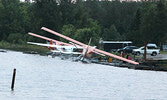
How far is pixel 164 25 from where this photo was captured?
88.4m

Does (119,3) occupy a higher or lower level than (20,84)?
higher

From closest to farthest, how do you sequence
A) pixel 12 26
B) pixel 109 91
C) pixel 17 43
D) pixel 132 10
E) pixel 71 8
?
pixel 109 91, pixel 17 43, pixel 12 26, pixel 71 8, pixel 132 10

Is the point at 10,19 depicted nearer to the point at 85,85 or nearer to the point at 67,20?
the point at 67,20

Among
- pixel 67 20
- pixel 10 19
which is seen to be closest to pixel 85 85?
pixel 10 19

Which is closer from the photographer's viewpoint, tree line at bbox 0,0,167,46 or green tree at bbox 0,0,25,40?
tree line at bbox 0,0,167,46

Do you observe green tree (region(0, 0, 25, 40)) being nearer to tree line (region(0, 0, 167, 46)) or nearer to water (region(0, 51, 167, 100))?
tree line (region(0, 0, 167, 46))

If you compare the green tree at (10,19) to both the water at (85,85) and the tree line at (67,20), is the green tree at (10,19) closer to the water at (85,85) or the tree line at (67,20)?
the tree line at (67,20)

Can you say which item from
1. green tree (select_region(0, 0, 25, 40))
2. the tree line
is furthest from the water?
green tree (select_region(0, 0, 25, 40))

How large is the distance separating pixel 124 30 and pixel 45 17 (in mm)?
22017

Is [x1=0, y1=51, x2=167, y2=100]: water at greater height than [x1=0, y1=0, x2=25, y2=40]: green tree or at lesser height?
lesser

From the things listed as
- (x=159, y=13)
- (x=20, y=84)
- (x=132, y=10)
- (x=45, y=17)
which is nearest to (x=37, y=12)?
(x=45, y=17)

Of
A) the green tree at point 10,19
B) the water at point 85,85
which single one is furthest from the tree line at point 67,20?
the water at point 85,85

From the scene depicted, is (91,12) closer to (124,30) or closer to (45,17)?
(124,30)

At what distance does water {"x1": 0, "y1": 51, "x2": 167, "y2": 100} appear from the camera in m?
38.4
